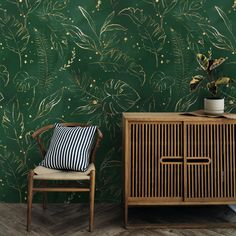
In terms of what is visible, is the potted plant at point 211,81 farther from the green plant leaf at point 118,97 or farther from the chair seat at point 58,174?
the chair seat at point 58,174

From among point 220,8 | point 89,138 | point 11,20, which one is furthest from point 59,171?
point 220,8

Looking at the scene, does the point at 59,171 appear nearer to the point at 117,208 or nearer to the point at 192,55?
the point at 117,208

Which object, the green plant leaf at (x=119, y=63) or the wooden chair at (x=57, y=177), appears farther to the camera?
the green plant leaf at (x=119, y=63)

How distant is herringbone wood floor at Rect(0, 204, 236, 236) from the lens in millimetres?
2861

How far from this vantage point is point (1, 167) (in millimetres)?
3445

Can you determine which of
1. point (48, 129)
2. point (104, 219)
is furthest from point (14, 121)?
point (104, 219)

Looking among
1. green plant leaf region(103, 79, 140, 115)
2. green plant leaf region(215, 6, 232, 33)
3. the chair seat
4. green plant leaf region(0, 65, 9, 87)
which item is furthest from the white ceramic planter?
green plant leaf region(0, 65, 9, 87)

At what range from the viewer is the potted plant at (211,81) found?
308cm

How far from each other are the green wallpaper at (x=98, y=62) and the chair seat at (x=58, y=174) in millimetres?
484

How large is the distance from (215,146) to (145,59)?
100 centimetres

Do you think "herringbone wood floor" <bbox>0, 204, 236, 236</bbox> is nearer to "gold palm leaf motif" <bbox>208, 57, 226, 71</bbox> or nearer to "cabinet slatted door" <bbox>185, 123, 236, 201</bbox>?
"cabinet slatted door" <bbox>185, 123, 236, 201</bbox>

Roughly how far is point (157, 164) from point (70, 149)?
707 mm

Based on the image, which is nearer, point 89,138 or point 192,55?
point 89,138

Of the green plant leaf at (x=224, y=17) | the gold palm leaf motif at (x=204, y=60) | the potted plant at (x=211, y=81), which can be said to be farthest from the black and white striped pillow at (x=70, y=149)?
the green plant leaf at (x=224, y=17)
